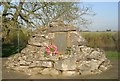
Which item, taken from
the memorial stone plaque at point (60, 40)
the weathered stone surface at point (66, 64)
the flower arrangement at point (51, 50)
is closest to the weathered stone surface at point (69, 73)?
the weathered stone surface at point (66, 64)

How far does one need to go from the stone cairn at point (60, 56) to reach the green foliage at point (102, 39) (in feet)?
29.6

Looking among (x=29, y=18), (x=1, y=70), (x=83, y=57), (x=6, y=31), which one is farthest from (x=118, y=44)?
(x=1, y=70)

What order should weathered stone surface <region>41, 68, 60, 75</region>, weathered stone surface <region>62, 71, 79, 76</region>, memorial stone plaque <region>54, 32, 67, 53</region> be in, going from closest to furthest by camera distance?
weathered stone surface <region>62, 71, 79, 76</region>
weathered stone surface <region>41, 68, 60, 75</region>
memorial stone plaque <region>54, 32, 67, 53</region>

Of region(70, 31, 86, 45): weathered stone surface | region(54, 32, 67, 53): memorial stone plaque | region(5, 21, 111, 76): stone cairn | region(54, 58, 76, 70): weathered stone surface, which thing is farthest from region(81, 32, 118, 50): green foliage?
region(54, 58, 76, 70): weathered stone surface

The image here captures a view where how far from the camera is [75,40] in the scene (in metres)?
11.9

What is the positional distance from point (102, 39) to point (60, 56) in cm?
1124

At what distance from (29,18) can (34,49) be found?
229 inches

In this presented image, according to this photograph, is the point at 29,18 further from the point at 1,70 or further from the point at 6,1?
the point at 1,70

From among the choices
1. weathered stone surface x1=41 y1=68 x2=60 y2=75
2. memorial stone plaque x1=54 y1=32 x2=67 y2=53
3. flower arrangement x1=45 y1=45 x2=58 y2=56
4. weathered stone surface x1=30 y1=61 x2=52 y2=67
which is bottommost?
weathered stone surface x1=41 y1=68 x2=60 y2=75

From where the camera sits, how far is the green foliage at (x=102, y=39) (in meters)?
21.2

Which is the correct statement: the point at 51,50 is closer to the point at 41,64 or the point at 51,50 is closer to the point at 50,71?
the point at 41,64

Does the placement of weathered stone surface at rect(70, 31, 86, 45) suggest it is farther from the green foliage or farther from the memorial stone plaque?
the green foliage

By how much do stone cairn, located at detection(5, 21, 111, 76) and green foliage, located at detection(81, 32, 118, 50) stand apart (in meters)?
9.02

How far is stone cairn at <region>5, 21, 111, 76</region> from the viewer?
1077 centimetres
